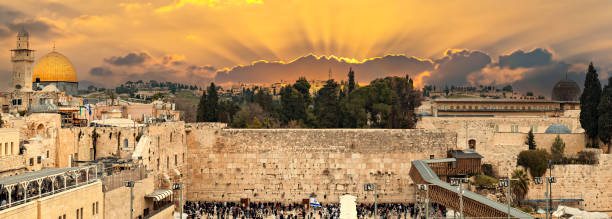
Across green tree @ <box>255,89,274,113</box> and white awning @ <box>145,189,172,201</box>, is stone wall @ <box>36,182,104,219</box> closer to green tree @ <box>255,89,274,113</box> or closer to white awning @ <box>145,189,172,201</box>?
white awning @ <box>145,189,172,201</box>

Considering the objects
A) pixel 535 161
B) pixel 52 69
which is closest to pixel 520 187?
pixel 535 161

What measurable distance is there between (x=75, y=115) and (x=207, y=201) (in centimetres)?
982

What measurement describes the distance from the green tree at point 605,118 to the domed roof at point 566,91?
2016 cm

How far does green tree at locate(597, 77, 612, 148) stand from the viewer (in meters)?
33.8

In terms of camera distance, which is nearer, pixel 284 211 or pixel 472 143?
pixel 284 211

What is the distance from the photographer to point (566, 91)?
53875 mm

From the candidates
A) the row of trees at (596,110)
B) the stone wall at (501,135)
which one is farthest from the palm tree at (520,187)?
the row of trees at (596,110)

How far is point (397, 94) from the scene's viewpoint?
46375 mm

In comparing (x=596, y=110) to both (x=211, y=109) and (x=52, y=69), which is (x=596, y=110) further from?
(x=52, y=69)

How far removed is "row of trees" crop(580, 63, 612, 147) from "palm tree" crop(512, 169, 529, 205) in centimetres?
726

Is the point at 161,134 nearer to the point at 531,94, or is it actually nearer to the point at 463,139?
the point at 463,139

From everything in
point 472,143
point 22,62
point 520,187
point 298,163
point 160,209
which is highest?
point 22,62

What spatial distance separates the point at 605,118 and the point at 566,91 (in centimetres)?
2132

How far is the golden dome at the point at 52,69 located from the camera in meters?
40.7
